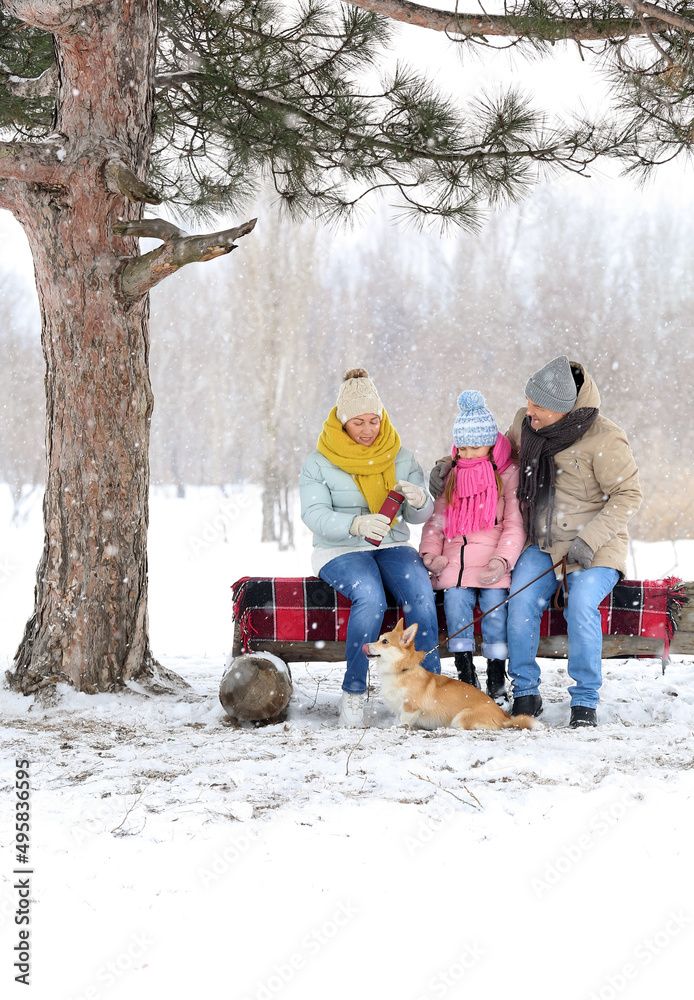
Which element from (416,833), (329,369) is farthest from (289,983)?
(329,369)

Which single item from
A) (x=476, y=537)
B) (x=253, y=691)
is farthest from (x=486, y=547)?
(x=253, y=691)

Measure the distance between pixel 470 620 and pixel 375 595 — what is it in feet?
1.57

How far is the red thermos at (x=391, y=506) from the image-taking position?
365cm

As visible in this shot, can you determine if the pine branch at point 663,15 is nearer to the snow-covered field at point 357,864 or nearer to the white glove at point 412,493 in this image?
the white glove at point 412,493

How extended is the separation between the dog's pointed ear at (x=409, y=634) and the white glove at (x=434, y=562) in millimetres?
430

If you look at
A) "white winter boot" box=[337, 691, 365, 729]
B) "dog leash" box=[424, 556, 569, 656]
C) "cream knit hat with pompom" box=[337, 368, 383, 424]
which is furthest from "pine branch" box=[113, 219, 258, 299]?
"white winter boot" box=[337, 691, 365, 729]

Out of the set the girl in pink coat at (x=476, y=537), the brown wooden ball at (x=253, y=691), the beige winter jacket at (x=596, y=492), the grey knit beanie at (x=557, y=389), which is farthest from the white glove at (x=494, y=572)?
the brown wooden ball at (x=253, y=691)

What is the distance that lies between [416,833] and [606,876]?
0.47 metres

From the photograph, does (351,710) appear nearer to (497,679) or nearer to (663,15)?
(497,679)

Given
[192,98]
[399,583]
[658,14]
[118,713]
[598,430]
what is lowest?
[118,713]

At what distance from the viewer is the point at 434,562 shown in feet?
12.5

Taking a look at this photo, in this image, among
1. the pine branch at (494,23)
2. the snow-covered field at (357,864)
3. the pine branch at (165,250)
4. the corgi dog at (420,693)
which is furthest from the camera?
the pine branch at (494,23)

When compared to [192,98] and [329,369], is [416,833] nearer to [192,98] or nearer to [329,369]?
[192,98]

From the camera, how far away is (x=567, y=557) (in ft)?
11.8
